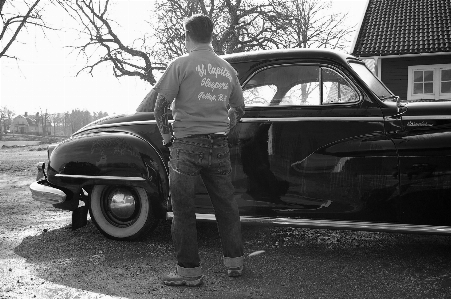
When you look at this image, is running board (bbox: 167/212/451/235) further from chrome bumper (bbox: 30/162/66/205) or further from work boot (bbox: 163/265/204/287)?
chrome bumper (bbox: 30/162/66/205)

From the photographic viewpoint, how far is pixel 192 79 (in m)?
Answer: 3.52

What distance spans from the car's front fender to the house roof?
13889mm

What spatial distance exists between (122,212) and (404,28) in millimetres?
15998

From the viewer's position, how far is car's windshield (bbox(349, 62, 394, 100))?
4.21 meters

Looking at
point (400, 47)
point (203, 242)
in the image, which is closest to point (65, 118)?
point (400, 47)

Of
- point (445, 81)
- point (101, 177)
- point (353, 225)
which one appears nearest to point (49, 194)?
point (101, 177)

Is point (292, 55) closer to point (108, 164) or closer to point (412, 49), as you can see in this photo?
point (108, 164)

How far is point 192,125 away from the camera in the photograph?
357 cm

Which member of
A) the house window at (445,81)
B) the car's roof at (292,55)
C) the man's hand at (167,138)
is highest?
the house window at (445,81)

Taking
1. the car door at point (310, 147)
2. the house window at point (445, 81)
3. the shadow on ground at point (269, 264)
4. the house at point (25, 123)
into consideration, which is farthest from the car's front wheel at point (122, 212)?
the house at point (25, 123)

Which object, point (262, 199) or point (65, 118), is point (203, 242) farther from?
point (65, 118)

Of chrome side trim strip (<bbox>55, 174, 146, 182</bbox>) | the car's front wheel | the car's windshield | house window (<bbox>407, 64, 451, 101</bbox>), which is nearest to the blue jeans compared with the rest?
chrome side trim strip (<bbox>55, 174, 146, 182</bbox>)

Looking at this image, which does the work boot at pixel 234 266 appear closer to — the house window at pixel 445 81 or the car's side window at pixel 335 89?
the car's side window at pixel 335 89

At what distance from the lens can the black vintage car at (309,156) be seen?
3.84m
